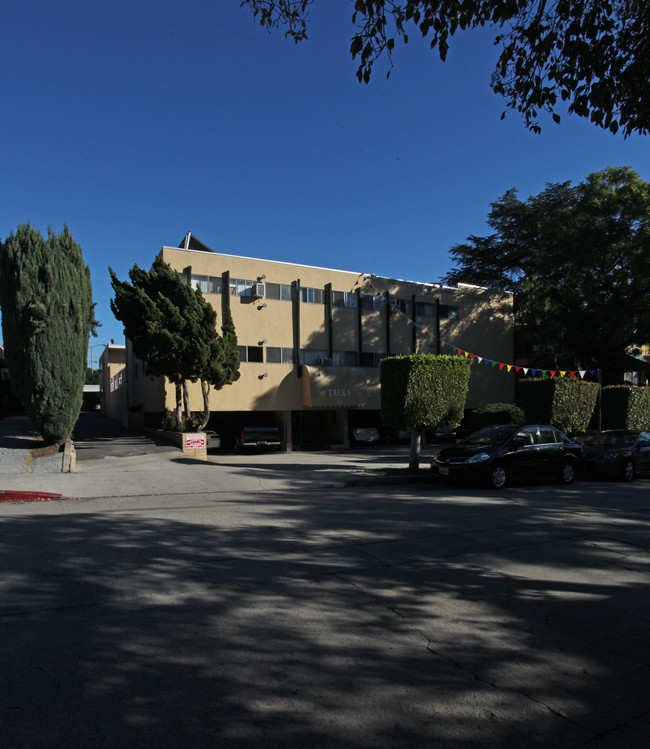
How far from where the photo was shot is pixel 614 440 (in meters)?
16.5

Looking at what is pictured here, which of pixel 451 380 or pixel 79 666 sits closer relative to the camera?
pixel 79 666

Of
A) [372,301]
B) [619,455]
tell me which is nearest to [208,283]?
[372,301]

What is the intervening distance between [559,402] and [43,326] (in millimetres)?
17736

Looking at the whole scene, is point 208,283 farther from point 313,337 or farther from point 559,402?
point 559,402

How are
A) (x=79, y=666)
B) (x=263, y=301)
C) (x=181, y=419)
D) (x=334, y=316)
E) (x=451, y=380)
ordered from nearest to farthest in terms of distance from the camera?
(x=79, y=666), (x=451, y=380), (x=181, y=419), (x=263, y=301), (x=334, y=316)

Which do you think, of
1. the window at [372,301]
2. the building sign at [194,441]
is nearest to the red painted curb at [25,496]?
the building sign at [194,441]

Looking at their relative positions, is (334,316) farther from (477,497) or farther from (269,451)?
(477,497)

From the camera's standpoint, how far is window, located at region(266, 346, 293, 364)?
28.8 meters

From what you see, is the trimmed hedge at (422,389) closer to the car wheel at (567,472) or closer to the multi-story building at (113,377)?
the car wheel at (567,472)

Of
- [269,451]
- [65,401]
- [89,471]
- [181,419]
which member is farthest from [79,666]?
[269,451]

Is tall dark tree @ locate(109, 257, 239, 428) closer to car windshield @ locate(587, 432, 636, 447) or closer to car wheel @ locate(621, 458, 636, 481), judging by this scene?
car windshield @ locate(587, 432, 636, 447)

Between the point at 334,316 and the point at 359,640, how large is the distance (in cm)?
2740

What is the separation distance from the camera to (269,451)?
28984 mm

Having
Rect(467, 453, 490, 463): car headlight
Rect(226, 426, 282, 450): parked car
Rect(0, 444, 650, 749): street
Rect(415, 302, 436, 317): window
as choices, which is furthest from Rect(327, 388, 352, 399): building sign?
Rect(0, 444, 650, 749): street
